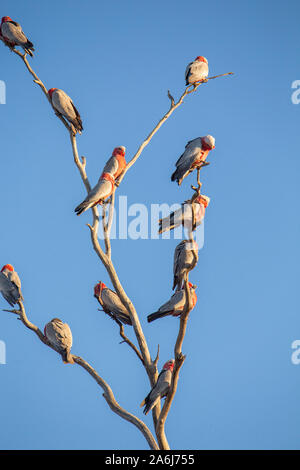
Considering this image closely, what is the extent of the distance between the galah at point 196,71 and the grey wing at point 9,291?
10.5 feet

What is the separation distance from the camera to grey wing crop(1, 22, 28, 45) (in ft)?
24.8

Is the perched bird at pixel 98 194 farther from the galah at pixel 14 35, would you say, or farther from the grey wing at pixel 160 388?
the galah at pixel 14 35

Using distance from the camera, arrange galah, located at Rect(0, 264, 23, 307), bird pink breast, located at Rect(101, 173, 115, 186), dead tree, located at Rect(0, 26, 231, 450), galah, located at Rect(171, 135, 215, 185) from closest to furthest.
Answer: dead tree, located at Rect(0, 26, 231, 450) < bird pink breast, located at Rect(101, 173, 115, 186) < galah, located at Rect(171, 135, 215, 185) < galah, located at Rect(0, 264, 23, 307)

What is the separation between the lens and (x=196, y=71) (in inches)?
309

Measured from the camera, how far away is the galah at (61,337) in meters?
6.40

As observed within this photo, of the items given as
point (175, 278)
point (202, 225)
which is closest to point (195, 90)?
point (202, 225)

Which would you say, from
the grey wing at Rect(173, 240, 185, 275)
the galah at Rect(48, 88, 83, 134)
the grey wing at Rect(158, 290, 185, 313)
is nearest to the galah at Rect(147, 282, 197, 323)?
the grey wing at Rect(158, 290, 185, 313)

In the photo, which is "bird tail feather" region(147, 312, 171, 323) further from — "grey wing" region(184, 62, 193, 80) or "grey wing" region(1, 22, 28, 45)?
"grey wing" region(1, 22, 28, 45)

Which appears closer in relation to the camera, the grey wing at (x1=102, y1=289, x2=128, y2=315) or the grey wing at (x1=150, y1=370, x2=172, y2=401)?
the grey wing at (x1=150, y1=370, x2=172, y2=401)

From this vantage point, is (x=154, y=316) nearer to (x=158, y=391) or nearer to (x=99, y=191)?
(x=158, y=391)

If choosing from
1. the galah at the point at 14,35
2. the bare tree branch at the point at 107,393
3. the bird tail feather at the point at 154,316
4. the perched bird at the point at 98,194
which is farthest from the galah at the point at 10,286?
the galah at the point at 14,35

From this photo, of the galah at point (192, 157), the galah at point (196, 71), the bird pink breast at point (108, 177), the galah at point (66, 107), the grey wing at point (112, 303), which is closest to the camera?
the bird pink breast at point (108, 177)

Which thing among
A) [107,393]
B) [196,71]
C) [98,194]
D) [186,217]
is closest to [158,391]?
[107,393]

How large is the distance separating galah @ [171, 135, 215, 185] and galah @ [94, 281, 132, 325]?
1516 mm
